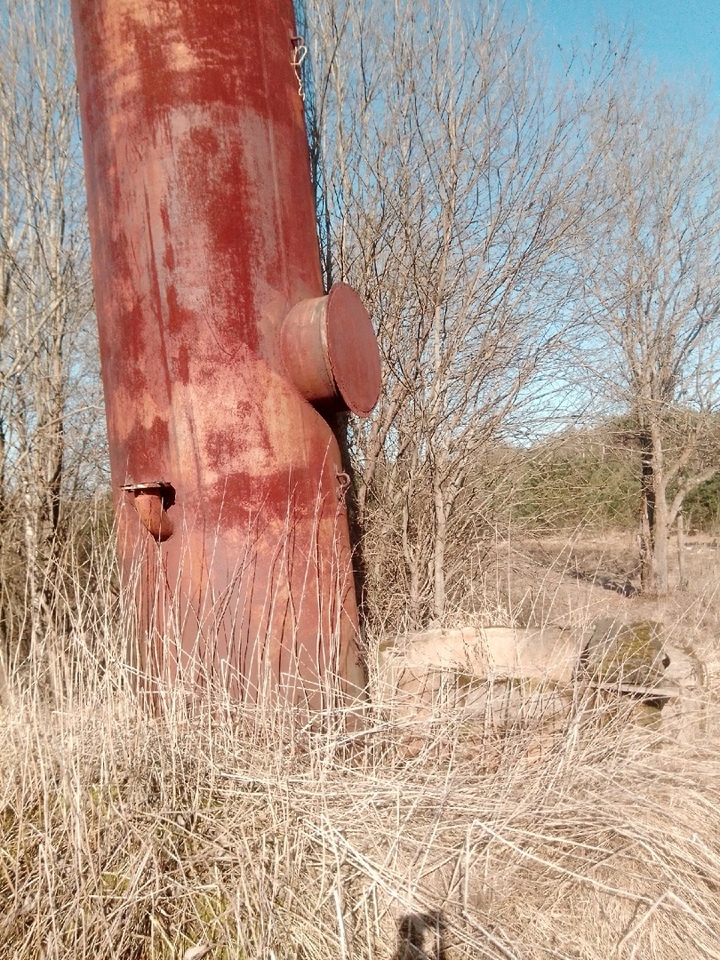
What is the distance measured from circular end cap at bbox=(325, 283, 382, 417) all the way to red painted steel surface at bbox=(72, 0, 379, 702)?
0.01m

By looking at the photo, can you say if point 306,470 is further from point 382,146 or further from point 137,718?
point 382,146

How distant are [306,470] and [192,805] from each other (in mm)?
1398

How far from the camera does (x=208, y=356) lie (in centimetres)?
298

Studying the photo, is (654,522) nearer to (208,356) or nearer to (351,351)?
(351,351)

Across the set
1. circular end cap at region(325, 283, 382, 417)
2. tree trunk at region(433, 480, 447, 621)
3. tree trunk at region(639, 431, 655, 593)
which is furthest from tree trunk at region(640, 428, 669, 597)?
circular end cap at region(325, 283, 382, 417)

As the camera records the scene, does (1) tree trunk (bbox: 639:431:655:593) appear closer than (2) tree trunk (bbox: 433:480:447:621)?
No

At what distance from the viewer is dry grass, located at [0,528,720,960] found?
6.64ft

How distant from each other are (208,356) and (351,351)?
630 millimetres

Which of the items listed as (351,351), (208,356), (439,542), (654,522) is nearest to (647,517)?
(654,522)

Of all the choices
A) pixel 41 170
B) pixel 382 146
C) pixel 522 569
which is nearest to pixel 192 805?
pixel 522 569

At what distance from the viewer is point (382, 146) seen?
569 cm

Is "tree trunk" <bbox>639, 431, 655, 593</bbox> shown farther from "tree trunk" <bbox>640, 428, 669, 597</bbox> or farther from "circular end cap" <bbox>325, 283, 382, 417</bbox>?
"circular end cap" <bbox>325, 283, 382, 417</bbox>

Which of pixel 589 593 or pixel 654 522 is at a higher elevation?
pixel 589 593

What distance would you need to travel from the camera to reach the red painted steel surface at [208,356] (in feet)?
9.76
